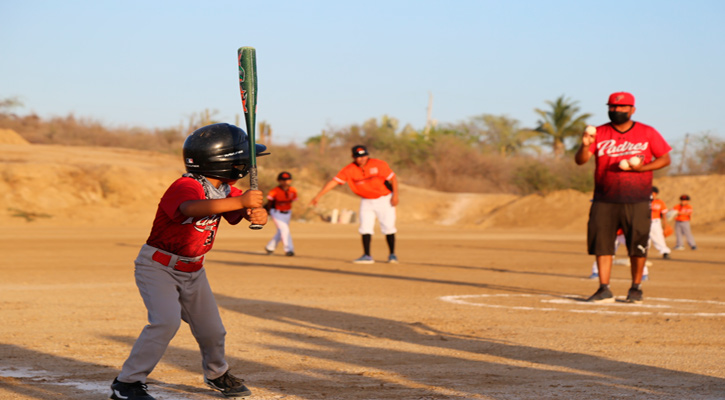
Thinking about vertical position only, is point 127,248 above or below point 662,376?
below

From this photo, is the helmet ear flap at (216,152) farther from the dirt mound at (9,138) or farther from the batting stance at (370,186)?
the dirt mound at (9,138)

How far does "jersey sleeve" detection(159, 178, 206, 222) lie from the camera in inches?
185

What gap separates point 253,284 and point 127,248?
933 cm

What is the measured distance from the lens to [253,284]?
1165cm

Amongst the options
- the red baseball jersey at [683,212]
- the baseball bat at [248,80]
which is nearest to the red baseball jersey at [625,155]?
the baseball bat at [248,80]

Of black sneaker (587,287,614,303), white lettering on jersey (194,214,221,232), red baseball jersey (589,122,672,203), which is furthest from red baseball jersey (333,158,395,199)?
white lettering on jersey (194,214,221,232)

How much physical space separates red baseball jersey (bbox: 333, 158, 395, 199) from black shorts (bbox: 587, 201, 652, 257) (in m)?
6.38

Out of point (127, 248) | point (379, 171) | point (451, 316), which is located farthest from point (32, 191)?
point (451, 316)

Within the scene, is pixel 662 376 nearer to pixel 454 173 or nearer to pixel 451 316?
pixel 451 316

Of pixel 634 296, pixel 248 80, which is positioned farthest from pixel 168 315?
Answer: pixel 634 296

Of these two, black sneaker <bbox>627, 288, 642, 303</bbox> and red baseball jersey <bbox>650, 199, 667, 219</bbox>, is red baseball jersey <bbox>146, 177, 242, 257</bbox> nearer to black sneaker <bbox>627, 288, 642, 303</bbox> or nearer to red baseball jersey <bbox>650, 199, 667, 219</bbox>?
black sneaker <bbox>627, 288, 642, 303</bbox>

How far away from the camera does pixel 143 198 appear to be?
35406mm

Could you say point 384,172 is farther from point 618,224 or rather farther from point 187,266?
point 187,266

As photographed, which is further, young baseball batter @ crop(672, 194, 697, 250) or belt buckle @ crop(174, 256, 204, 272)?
young baseball batter @ crop(672, 194, 697, 250)
